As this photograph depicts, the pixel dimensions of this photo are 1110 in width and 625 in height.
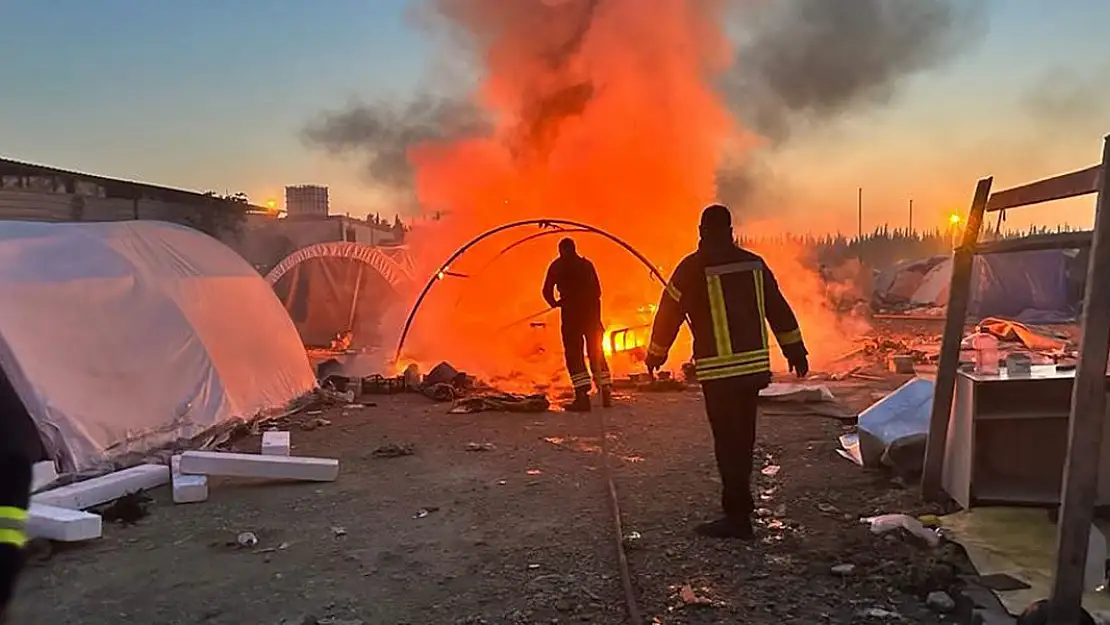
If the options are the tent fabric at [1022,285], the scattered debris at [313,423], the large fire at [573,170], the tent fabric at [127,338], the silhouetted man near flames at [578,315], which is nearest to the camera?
the tent fabric at [127,338]

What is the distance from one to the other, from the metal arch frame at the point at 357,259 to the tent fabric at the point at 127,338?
21.7 ft

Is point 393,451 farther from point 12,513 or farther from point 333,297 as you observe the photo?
point 333,297

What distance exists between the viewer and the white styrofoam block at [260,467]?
7.28m

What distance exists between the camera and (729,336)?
5.73m

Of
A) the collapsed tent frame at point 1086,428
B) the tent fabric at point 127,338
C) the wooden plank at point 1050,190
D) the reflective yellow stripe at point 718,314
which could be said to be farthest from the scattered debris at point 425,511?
the wooden plank at point 1050,190

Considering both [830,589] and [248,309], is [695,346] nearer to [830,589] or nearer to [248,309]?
[830,589]

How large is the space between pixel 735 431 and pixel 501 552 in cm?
159

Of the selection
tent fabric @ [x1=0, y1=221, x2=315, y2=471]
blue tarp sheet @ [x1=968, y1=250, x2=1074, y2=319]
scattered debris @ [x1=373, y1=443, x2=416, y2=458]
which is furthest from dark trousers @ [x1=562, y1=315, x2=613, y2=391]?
blue tarp sheet @ [x1=968, y1=250, x2=1074, y2=319]

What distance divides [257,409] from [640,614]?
696 centimetres

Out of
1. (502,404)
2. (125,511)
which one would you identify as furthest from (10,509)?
(502,404)

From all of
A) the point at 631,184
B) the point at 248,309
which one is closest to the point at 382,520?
the point at 248,309

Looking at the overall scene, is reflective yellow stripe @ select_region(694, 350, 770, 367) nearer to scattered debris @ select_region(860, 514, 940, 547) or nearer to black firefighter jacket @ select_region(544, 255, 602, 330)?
scattered debris @ select_region(860, 514, 940, 547)

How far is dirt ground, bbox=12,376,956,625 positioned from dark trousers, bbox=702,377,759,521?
12.6 inches

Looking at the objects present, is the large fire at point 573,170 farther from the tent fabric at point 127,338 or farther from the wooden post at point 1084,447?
the wooden post at point 1084,447
